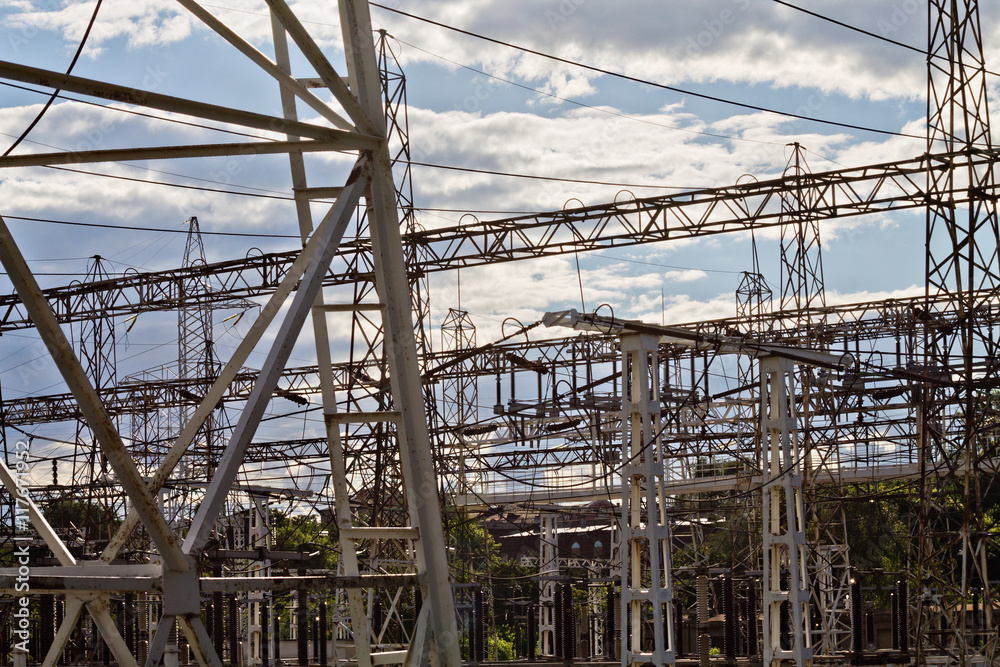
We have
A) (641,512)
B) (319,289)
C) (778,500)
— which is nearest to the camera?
(319,289)

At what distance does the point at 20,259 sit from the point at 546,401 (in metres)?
23.6

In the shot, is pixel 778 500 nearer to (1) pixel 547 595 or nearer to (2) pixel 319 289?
(2) pixel 319 289

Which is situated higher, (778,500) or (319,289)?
(319,289)

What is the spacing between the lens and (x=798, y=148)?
2498cm

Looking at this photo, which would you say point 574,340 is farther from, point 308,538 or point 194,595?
point 308,538

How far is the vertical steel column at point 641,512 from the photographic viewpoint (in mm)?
13148

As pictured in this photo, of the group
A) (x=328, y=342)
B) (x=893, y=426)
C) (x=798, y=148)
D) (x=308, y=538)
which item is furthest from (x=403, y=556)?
(x=308, y=538)

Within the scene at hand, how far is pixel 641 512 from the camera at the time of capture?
14305 mm

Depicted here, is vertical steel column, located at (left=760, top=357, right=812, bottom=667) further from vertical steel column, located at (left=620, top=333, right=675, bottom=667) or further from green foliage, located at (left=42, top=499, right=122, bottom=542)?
green foliage, located at (left=42, top=499, right=122, bottom=542)

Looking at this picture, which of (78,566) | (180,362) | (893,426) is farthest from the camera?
(180,362)

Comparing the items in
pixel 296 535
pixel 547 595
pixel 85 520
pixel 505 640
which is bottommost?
pixel 505 640

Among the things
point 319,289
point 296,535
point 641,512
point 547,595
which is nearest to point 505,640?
point 296,535

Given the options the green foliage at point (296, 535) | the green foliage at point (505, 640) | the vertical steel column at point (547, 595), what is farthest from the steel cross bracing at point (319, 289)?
the green foliage at point (505, 640)

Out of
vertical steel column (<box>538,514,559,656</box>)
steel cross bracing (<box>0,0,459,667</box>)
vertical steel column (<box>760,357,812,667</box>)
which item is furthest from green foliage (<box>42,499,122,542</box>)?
steel cross bracing (<box>0,0,459,667</box>)
